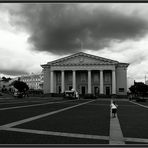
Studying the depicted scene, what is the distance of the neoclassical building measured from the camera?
3484 inches

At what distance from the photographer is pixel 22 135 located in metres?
9.38

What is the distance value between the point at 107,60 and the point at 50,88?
25.5m

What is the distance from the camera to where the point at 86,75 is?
93.9m

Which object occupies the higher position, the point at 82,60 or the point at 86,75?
the point at 82,60

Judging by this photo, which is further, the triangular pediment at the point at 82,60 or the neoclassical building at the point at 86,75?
the neoclassical building at the point at 86,75

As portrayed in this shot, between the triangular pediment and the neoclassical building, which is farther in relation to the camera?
the neoclassical building

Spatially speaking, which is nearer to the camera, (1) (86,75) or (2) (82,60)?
(2) (82,60)

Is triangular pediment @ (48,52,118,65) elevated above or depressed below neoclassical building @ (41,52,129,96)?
above

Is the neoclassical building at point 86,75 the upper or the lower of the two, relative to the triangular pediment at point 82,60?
lower

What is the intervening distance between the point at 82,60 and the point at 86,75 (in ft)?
25.0

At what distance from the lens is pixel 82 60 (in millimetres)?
89250

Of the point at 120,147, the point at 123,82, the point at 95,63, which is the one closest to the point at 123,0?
the point at 120,147

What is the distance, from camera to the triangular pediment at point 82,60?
8800cm

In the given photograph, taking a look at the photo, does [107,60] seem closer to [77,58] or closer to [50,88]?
[77,58]
